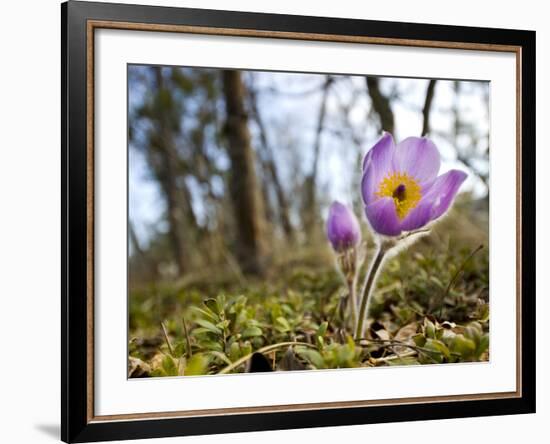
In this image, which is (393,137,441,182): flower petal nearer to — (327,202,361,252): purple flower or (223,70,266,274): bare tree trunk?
(327,202,361,252): purple flower

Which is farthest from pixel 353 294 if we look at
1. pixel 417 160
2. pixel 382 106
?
pixel 382 106

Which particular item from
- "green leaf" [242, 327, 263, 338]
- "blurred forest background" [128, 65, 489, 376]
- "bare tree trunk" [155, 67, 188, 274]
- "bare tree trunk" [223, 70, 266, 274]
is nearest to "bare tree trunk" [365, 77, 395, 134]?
"blurred forest background" [128, 65, 489, 376]

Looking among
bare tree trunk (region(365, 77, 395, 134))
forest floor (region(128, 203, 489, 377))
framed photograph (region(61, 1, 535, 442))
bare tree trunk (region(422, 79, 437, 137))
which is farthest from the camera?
bare tree trunk (region(365, 77, 395, 134))

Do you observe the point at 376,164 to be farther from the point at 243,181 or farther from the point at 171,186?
the point at 171,186

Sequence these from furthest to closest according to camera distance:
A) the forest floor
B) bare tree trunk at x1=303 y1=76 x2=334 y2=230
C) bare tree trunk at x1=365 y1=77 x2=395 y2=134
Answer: bare tree trunk at x1=303 y1=76 x2=334 y2=230 → bare tree trunk at x1=365 y1=77 x2=395 y2=134 → the forest floor

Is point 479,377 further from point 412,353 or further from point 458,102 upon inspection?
point 458,102

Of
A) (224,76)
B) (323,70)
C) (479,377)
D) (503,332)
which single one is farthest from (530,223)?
(224,76)

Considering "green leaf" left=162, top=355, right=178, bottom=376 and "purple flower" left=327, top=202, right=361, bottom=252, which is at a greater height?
"purple flower" left=327, top=202, right=361, bottom=252

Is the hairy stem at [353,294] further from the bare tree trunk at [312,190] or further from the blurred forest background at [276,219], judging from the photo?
the bare tree trunk at [312,190]
